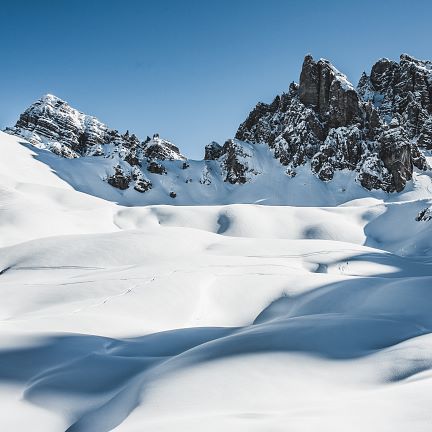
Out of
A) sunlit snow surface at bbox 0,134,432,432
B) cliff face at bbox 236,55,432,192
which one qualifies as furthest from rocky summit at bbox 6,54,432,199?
sunlit snow surface at bbox 0,134,432,432

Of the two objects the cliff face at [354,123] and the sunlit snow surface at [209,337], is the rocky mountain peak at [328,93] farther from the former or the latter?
the sunlit snow surface at [209,337]

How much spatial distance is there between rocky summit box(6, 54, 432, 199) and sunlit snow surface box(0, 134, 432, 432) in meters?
53.7

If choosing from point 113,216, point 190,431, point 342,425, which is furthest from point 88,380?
point 113,216

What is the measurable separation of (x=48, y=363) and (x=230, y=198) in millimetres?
70145

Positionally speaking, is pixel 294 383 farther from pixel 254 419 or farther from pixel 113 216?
pixel 113 216

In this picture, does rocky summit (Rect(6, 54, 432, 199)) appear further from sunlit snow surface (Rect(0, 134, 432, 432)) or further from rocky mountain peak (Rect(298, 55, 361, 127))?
sunlit snow surface (Rect(0, 134, 432, 432))

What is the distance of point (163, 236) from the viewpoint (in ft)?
66.5

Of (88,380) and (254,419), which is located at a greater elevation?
(88,380)

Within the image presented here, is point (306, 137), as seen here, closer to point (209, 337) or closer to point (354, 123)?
point (354, 123)

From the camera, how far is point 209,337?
6.95 metres

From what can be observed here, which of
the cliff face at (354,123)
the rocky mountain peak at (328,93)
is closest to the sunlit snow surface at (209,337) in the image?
the cliff face at (354,123)

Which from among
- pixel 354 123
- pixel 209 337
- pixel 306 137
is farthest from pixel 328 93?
pixel 209 337

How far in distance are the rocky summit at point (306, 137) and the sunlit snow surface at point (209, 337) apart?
53.7 m

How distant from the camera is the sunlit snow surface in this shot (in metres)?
3.22
